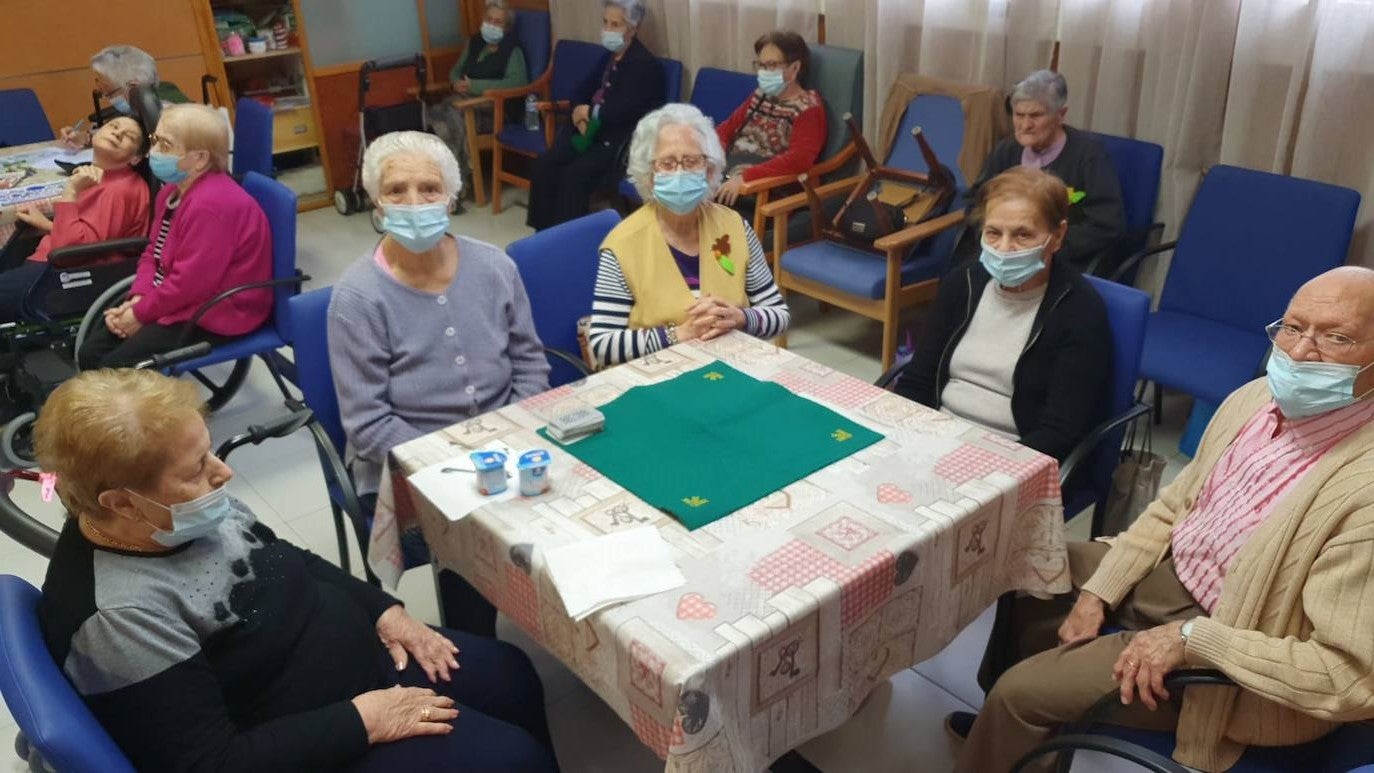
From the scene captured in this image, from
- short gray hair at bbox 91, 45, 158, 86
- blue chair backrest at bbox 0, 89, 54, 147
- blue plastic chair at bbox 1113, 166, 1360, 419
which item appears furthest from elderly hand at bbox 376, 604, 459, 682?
blue chair backrest at bbox 0, 89, 54, 147

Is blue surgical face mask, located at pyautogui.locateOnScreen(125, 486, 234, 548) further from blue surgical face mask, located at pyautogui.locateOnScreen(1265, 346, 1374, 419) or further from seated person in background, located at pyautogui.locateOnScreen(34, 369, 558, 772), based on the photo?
blue surgical face mask, located at pyautogui.locateOnScreen(1265, 346, 1374, 419)

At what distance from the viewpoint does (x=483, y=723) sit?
164cm

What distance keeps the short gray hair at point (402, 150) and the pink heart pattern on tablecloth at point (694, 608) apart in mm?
1223

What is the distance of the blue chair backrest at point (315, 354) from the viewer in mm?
2191

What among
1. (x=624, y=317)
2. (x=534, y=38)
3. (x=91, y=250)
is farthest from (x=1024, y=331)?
(x=534, y=38)

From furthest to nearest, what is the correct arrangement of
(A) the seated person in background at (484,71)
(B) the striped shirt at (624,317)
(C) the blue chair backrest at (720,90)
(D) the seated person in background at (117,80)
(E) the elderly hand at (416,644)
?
1. (A) the seated person in background at (484,71)
2. (C) the blue chair backrest at (720,90)
3. (D) the seated person in background at (117,80)
4. (B) the striped shirt at (624,317)
5. (E) the elderly hand at (416,644)

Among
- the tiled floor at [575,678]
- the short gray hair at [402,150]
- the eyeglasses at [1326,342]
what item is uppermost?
the short gray hair at [402,150]

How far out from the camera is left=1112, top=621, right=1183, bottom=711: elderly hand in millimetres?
1550

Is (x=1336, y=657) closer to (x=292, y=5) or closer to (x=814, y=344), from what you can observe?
(x=814, y=344)

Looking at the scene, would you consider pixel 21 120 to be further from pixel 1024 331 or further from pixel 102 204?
pixel 1024 331

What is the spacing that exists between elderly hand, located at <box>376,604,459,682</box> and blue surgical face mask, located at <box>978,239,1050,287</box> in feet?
4.37

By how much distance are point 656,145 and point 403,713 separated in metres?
1.48

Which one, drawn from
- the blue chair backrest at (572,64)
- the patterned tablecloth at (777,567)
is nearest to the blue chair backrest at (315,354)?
the patterned tablecloth at (777,567)

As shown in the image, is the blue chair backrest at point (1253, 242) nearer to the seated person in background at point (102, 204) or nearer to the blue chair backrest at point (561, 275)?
the blue chair backrest at point (561, 275)
